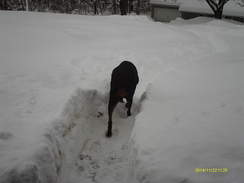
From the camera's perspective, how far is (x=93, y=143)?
3756 mm

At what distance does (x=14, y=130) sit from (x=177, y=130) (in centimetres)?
230

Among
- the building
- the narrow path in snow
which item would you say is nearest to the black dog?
the narrow path in snow

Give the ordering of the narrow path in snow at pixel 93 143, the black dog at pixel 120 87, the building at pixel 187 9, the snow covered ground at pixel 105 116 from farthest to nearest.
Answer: the building at pixel 187 9, the black dog at pixel 120 87, the narrow path in snow at pixel 93 143, the snow covered ground at pixel 105 116

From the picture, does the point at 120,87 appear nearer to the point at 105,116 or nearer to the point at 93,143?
the point at 105,116

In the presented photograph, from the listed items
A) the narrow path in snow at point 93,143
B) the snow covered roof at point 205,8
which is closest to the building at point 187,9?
the snow covered roof at point 205,8

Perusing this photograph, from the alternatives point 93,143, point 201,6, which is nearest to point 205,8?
point 201,6

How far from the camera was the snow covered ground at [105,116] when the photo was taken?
2320mm

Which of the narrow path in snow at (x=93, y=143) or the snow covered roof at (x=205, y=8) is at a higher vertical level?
the snow covered roof at (x=205, y=8)

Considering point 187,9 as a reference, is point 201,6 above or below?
above

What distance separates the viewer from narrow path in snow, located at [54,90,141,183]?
305cm

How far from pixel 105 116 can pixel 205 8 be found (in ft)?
67.9

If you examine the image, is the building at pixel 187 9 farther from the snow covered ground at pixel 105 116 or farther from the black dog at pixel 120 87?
the black dog at pixel 120 87

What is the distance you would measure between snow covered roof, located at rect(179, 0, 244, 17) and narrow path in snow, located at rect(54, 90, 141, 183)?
19539mm

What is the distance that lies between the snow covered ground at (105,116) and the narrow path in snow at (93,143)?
0.02 metres
